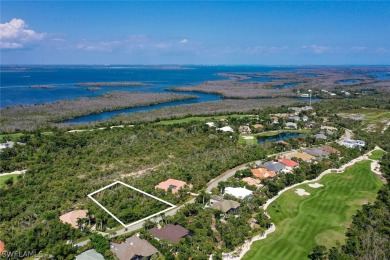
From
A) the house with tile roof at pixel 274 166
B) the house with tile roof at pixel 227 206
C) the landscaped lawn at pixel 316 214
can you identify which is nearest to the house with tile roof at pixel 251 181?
the landscaped lawn at pixel 316 214

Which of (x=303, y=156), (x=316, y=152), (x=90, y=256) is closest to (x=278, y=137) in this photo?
(x=316, y=152)

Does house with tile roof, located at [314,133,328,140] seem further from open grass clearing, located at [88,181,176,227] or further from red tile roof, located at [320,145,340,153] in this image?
open grass clearing, located at [88,181,176,227]

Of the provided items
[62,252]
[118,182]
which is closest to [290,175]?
[118,182]

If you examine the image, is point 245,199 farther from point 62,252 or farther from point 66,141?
point 66,141

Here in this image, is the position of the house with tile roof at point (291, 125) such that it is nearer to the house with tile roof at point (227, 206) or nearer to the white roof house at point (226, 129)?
the white roof house at point (226, 129)

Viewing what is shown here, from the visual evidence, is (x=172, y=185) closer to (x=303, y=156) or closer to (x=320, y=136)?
(x=303, y=156)

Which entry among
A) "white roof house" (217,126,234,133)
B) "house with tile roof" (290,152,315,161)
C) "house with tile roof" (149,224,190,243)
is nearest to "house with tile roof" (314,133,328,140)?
"house with tile roof" (290,152,315,161)
